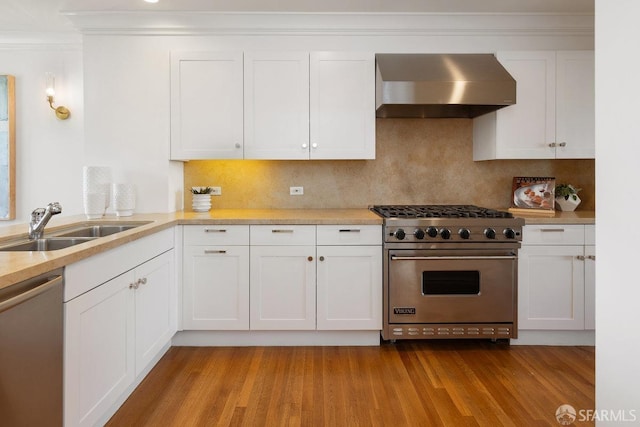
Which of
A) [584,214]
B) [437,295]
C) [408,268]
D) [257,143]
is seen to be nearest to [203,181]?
[257,143]

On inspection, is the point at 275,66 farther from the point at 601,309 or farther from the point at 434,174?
the point at 601,309

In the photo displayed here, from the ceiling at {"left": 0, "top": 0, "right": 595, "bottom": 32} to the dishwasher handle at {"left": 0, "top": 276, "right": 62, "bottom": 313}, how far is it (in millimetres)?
2248

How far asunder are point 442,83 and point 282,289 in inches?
70.3

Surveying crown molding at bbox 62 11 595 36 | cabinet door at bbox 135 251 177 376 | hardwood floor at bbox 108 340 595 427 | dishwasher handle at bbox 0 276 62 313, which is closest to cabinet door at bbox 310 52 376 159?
crown molding at bbox 62 11 595 36

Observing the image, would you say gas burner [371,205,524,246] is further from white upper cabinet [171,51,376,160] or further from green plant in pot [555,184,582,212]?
green plant in pot [555,184,582,212]

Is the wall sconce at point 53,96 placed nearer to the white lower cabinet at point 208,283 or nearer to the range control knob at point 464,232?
the white lower cabinet at point 208,283

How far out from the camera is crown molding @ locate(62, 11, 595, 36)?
3207 millimetres

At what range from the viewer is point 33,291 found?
1401 millimetres

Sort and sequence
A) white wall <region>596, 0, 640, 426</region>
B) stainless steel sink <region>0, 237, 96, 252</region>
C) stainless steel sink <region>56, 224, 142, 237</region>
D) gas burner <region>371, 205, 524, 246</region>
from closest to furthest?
white wall <region>596, 0, 640, 426</region>, stainless steel sink <region>0, 237, 96, 252</region>, stainless steel sink <region>56, 224, 142, 237</region>, gas burner <region>371, 205, 524, 246</region>

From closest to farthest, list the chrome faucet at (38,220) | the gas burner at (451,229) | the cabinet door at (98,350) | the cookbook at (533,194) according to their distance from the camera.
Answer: the cabinet door at (98,350) → the chrome faucet at (38,220) → the gas burner at (451,229) → the cookbook at (533,194)

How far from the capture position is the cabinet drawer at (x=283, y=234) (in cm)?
299

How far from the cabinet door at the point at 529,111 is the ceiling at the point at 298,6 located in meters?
0.33

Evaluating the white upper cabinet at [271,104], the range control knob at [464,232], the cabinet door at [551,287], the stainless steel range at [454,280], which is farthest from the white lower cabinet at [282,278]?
the cabinet door at [551,287]

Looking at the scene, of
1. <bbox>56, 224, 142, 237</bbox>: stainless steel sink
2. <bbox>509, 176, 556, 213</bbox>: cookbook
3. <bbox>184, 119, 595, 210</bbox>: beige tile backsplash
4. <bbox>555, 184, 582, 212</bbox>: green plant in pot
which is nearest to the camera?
<bbox>56, 224, 142, 237</bbox>: stainless steel sink
